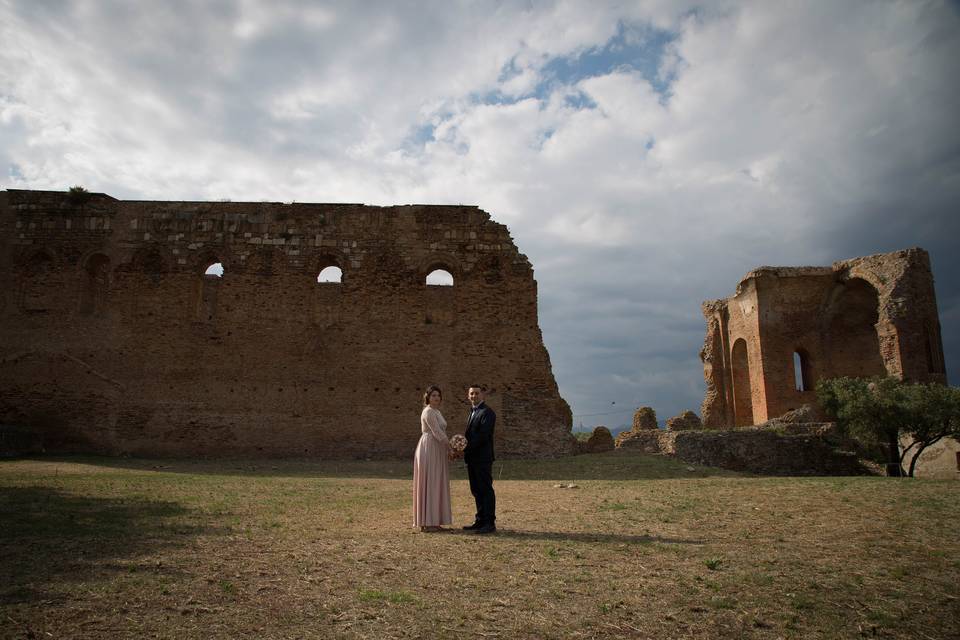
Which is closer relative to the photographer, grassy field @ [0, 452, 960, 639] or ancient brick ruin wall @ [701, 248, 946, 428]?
grassy field @ [0, 452, 960, 639]

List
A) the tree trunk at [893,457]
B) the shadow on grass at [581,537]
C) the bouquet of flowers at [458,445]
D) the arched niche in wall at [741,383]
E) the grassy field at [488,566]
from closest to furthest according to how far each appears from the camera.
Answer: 1. the grassy field at [488,566]
2. the shadow on grass at [581,537]
3. the bouquet of flowers at [458,445]
4. the tree trunk at [893,457]
5. the arched niche in wall at [741,383]

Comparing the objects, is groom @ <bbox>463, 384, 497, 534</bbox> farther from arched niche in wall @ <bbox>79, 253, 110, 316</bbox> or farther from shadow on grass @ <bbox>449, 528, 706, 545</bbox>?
arched niche in wall @ <bbox>79, 253, 110, 316</bbox>

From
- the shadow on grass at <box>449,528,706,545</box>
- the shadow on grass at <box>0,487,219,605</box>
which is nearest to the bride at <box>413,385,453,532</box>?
the shadow on grass at <box>449,528,706,545</box>

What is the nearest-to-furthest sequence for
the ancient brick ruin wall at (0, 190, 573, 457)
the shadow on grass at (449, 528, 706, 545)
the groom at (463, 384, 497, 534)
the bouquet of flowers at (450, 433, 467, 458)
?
the shadow on grass at (449, 528, 706, 545)
the groom at (463, 384, 497, 534)
the bouquet of flowers at (450, 433, 467, 458)
the ancient brick ruin wall at (0, 190, 573, 457)

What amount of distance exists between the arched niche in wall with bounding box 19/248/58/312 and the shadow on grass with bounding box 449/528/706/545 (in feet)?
51.5

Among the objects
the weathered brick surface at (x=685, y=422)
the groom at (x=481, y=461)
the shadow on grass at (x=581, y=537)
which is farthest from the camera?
the weathered brick surface at (x=685, y=422)

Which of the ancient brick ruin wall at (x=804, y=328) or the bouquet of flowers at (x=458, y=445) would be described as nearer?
the bouquet of flowers at (x=458, y=445)

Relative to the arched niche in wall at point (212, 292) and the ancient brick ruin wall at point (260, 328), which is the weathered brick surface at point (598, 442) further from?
the arched niche in wall at point (212, 292)

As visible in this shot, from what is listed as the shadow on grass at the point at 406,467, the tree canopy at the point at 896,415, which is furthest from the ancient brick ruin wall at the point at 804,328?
the shadow on grass at the point at 406,467

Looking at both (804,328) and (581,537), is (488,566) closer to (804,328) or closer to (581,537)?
(581,537)

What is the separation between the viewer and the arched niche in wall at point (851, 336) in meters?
23.7

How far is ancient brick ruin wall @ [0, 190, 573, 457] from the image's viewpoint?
52.9ft

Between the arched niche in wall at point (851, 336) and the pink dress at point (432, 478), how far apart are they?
21965 mm

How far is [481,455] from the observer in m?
6.82
